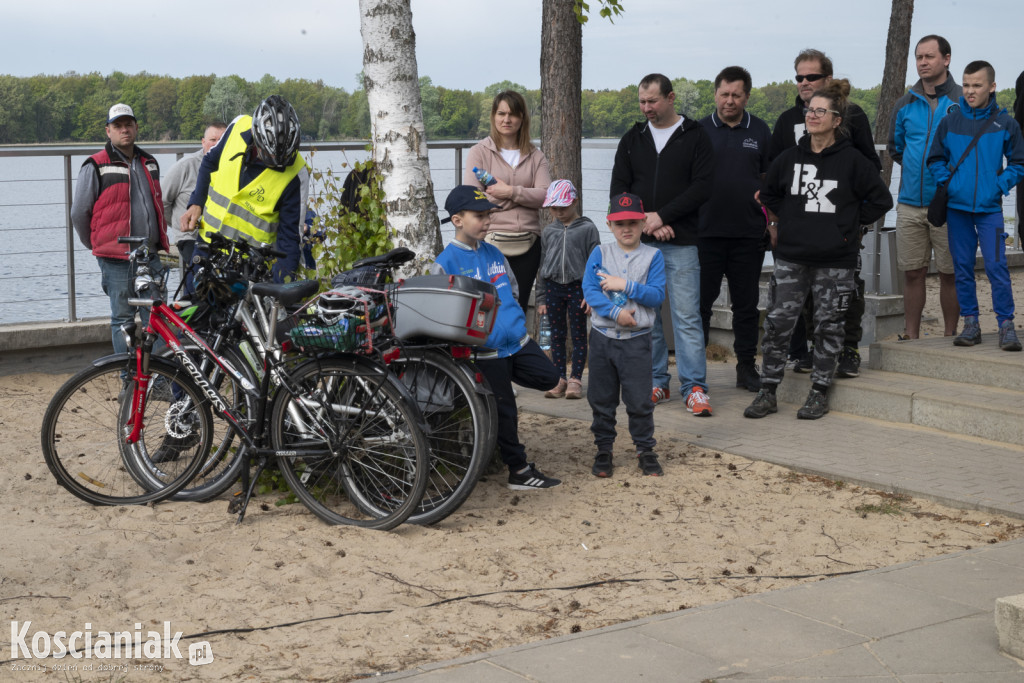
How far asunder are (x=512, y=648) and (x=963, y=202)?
5.51 m

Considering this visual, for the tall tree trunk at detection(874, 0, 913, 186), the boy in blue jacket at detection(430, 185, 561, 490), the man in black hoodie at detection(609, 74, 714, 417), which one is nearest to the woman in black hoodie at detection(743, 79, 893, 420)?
the man in black hoodie at detection(609, 74, 714, 417)

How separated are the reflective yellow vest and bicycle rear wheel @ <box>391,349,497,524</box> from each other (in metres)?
1.11

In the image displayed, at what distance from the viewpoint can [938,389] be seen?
25.2ft

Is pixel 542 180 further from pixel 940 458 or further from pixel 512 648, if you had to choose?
pixel 512 648

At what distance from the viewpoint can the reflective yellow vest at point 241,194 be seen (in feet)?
19.8

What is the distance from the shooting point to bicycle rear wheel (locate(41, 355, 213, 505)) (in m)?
5.66

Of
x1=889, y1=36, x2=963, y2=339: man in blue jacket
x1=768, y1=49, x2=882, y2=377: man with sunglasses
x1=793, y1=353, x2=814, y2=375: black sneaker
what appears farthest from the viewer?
x1=889, y1=36, x2=963, y2=339: man in blue jacket

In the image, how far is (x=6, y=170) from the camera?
374 inches

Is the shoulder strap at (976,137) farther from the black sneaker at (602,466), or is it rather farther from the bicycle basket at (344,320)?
the bicycle basket at (344,320)

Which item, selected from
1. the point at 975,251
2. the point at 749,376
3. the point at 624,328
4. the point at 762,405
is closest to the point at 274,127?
the point at 624,328

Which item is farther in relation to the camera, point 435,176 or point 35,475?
point 435,176

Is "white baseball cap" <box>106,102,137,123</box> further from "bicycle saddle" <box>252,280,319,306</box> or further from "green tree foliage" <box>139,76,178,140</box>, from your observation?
"bicycle saddle" <box>252,280,319,306</box>

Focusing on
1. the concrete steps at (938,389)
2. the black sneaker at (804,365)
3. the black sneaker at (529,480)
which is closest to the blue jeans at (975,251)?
the concrete steps at (938,389)

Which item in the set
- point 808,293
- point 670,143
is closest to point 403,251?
point 670,143
